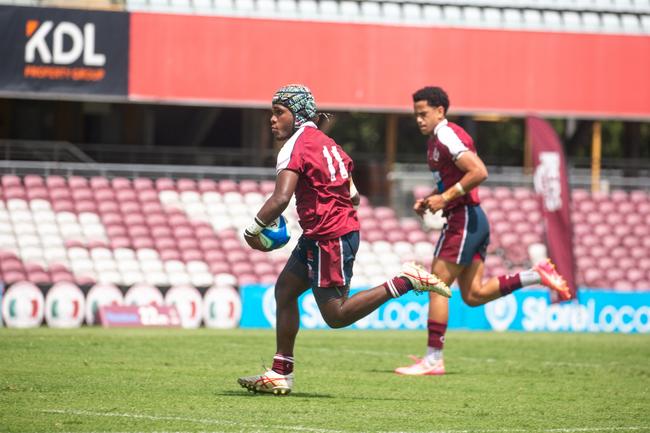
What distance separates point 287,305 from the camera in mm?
8195

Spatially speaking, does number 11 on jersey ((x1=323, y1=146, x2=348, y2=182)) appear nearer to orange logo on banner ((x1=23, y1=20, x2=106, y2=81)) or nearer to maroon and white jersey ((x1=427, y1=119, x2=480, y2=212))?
maroon and white jersey ((x1=427, y1=119, x2=480, y2=212))

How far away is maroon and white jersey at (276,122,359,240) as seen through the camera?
314 inches

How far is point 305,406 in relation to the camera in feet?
24.5

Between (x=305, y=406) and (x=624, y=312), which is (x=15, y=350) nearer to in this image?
(x=305, y=406)

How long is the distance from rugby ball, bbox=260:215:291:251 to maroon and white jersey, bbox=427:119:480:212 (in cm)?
266

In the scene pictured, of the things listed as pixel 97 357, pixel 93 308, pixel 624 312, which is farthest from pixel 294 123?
pixel 624 312

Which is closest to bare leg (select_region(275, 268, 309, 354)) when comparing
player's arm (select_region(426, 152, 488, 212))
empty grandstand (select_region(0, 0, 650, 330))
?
player's arm (select_region(426, 152, 488, 212))

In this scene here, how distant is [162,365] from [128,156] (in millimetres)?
15755

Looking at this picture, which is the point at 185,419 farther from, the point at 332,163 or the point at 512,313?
the point at 512,313

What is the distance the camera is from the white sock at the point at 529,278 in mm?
10344

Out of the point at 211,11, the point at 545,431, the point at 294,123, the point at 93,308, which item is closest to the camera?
the point at 545,431

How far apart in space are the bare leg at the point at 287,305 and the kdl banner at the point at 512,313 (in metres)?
10.2

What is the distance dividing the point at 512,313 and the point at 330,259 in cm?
1214

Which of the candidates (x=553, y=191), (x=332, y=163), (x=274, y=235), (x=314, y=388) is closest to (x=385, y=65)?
(x=553, y=191)
